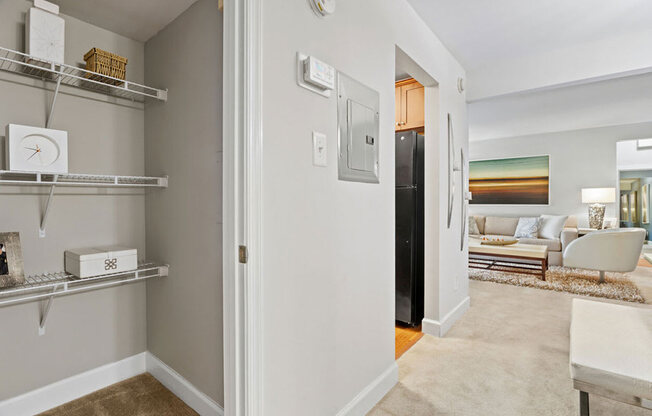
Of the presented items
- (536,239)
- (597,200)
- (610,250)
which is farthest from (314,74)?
(597,200)

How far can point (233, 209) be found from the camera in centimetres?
119

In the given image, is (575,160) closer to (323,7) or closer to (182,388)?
(323,7)

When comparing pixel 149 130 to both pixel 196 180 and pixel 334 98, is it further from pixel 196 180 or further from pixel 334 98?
pixel 334 98

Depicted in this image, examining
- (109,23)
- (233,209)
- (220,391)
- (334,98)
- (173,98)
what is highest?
(109,23)

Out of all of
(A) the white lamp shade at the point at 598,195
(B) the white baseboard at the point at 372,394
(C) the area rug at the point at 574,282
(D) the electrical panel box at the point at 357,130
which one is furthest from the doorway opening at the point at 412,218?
(A) the white lamp shade at the point at 598,195

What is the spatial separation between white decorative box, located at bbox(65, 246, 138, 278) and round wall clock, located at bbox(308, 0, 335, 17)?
5.08 ft

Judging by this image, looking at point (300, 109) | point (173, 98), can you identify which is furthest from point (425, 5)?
point (173, 98)

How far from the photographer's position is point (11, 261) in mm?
1531

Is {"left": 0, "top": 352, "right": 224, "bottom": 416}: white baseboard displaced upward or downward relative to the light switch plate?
downward

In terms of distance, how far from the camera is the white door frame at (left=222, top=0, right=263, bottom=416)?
1150mm

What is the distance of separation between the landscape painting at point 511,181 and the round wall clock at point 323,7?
6.43 m

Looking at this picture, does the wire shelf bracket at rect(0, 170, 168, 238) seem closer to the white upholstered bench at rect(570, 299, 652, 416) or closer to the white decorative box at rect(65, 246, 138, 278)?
the white decorative box at rect(65, 246, 138, 278)

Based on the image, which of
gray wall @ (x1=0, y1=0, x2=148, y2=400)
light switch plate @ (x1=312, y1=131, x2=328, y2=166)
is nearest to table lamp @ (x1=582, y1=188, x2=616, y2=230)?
light switch plate @ (x1=312, y1=131, x2=328, y2=166)

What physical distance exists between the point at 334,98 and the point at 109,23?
4.64ft
